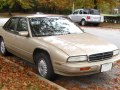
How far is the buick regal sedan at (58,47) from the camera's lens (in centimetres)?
554

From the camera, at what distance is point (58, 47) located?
18.9ft

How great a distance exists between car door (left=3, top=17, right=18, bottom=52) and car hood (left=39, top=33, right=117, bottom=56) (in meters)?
1.60

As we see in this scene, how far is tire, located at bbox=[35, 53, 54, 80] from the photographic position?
5.96 meters

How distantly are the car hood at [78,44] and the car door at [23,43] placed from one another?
53cm

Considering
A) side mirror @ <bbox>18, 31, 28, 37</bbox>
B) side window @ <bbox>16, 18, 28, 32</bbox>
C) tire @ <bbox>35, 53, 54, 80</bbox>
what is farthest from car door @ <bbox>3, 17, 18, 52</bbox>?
tire @ <bbox>35, 53, 54, 80</bbox>

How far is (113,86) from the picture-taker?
19.5ft

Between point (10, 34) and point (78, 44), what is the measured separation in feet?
8.59

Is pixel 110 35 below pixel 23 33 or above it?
below

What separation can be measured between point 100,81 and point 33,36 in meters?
1.94

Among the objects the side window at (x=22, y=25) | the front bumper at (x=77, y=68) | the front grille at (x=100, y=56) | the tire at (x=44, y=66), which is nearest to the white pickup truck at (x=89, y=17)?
the side window at (x=22, y=25)

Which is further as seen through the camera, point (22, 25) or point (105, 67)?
point (22, 25)

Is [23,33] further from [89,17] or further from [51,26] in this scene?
[89,17]

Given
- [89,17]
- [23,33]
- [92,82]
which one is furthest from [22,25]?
[89,17]

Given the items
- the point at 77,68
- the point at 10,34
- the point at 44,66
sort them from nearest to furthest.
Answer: the point at 77,68, the point at 44,66, the point at 10,34
